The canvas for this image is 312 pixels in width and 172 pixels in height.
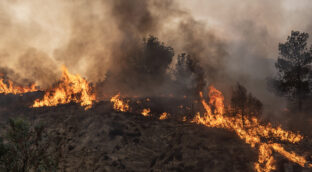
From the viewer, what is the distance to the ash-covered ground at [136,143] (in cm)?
2092

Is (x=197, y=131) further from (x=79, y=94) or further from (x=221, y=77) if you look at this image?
(x=221, y=77)

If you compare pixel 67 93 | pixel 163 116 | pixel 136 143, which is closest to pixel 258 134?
pixel 163 116

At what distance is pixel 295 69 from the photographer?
38531 millimetres

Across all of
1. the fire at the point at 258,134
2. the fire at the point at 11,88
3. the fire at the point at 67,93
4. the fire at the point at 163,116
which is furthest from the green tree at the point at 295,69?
the fire at the point at 11,88

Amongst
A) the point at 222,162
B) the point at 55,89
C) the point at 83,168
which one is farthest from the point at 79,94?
the point at 222,162

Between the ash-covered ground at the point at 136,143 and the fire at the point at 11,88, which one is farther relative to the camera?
the fire at the point at 11,88

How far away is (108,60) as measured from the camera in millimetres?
48438

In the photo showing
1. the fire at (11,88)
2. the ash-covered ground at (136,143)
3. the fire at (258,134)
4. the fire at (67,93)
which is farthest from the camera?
the fire at (11,88)

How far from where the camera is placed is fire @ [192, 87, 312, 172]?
20.2 metres

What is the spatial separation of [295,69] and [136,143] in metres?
30.0

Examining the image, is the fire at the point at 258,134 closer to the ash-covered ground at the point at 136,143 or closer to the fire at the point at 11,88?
the ash-covered ground at the point at 136,143

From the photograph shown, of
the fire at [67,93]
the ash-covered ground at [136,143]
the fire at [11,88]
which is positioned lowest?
the ash-covered ground at [136,143]

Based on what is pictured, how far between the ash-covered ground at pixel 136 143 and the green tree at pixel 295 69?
52.2 feet

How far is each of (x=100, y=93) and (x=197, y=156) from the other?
23784 mm
